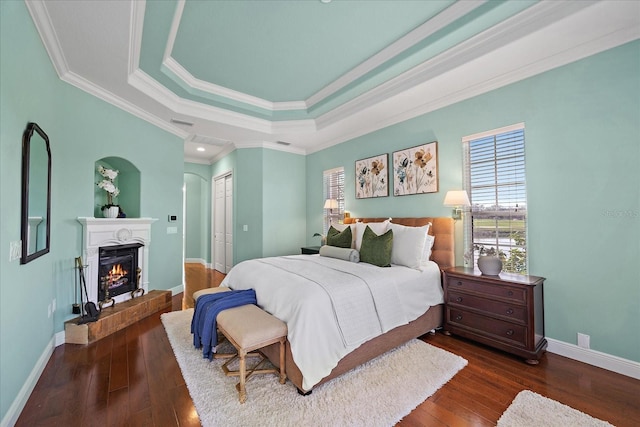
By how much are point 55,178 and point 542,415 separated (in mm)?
4532

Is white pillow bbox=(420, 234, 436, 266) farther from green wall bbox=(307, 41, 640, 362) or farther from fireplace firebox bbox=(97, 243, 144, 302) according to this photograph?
fireplace firebox bbox=(97, 243, 144, 302)

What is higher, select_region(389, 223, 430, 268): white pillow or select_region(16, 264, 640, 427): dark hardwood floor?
select_region(389, 223, 430, 268): white pillow

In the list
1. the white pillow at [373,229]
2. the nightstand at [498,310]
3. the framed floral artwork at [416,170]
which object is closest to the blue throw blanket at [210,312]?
the white pillow at [373,229]

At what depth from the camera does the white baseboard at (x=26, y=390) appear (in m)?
1.66

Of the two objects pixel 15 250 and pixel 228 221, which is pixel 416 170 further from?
pixel 228 221

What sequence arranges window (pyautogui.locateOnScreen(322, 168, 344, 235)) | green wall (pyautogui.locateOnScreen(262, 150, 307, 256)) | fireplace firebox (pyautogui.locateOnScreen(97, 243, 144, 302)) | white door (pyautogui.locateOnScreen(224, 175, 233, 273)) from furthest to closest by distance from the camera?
white door (pyautogui.locateOnScreen(224, 175, 233, 273)) → green wall (pyautogui.locateOnScreen(262, 150, 307, 256)) → window (pyautogui.locateOnScreen(322, 168, 344, 235)) → fireplace firebox (pyautogui.locateOnScreen(97, 243, 144, 302))

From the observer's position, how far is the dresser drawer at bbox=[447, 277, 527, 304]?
2420 mm

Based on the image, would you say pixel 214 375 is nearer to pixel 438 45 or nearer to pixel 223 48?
pixel 223 48

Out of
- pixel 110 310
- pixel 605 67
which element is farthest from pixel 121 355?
pixel 605 67

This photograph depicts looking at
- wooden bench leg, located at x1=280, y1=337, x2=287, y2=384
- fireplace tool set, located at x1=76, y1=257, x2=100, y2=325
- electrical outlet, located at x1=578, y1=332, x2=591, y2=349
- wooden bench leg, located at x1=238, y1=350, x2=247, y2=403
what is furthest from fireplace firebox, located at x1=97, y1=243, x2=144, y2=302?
electrical outlet, located at x1=578, y1=332, x2=591, y2=349

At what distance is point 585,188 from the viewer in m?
2.41

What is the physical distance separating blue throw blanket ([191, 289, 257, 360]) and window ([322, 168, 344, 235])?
285 centimetres

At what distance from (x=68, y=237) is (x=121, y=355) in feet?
4.82

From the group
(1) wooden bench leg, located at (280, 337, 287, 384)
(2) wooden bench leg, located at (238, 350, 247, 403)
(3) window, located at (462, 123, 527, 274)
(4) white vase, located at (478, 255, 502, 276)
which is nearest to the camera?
(2) wooden bench leg, located at (238, 350, 247, 403)
